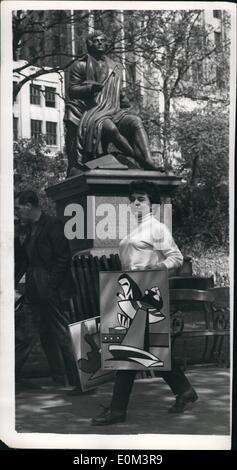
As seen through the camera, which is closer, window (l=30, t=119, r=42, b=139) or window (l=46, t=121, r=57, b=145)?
window (l=30, t=119, r=42, b=139)

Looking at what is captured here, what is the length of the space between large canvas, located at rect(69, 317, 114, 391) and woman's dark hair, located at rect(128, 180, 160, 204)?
1080 mm

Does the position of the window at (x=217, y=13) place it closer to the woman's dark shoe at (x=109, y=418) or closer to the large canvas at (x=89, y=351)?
the large canvas at (x=89, y=351)

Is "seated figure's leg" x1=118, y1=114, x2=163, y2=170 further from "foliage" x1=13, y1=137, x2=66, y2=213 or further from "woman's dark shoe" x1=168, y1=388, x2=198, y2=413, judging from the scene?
"woman's dark shoe" x1=168, y1=388, x2=198, y2=413

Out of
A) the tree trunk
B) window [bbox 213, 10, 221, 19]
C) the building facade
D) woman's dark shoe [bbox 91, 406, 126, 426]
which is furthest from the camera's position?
the tree trunk

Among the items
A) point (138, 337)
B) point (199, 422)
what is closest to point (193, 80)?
point (138, 337)

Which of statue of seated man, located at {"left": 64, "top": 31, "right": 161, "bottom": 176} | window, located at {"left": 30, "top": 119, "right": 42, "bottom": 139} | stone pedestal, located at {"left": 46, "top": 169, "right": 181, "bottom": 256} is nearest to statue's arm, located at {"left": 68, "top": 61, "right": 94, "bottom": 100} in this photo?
statue of seated man, located at {"left": 64, "top": 31, "right": 161, "bottom": 176}

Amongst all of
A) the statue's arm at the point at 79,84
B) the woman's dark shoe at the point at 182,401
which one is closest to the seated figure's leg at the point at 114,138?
the statue's arm at the point at 79,84

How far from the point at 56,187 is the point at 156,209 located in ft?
2.81

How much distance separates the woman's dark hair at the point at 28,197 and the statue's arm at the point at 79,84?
88cm

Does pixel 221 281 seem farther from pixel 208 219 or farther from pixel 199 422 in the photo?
pixel 199 422

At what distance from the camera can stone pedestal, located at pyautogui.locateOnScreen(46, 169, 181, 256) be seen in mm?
7039

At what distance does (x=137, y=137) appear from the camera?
714 cm

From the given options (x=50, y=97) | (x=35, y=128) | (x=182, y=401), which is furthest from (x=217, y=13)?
(x=182, y=401)

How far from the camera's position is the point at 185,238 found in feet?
23.4
